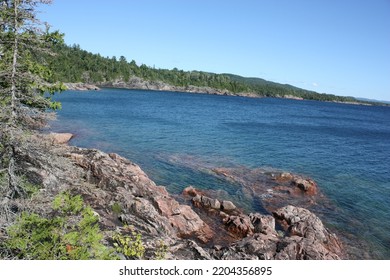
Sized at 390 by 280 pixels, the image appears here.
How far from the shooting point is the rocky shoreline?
12.2 m

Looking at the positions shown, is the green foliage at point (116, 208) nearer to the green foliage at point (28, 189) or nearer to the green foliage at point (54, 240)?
the green foliage at point (28, 189)

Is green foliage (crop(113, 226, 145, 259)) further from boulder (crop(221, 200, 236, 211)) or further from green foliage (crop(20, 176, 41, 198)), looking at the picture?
boulder (crop(221, 200, 236, 211))

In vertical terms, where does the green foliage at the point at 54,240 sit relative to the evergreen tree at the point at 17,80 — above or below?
below

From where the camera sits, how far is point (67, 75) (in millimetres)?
138625

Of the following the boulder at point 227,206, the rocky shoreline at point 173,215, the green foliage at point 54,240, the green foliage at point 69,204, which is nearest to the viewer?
the green foliage at point 54,240

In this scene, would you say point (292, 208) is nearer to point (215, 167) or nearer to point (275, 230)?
point (275, 230)

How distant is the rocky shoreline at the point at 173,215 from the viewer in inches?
481

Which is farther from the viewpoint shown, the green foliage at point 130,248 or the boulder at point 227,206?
the boulder at point 227,206

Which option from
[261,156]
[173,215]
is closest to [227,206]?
[173,215]

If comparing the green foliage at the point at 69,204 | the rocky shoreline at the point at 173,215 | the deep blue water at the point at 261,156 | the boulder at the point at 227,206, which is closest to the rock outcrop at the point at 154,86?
the deep blue water at the point at 261,156

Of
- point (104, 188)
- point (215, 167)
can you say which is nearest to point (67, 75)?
point (215, 167)

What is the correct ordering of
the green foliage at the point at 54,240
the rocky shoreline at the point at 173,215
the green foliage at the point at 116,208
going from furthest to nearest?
the green foliage at the point at 116,208 → the rocky shoreline at the point at 173,215 → the green foliage at the point at 54,240

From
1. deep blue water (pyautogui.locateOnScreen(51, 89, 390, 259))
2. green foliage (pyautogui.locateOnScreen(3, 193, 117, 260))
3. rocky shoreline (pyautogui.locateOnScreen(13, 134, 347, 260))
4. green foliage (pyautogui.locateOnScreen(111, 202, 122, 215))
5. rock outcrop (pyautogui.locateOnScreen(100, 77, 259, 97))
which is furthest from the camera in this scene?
rock outcrop (pyautogui.locateOnScreen(100, 77, 259, 97))

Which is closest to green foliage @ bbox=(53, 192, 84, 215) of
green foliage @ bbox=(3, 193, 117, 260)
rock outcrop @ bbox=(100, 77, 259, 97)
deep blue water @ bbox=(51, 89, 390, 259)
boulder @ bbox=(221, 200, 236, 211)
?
green foliage @ bbox=(3, 193, 117, 260)
